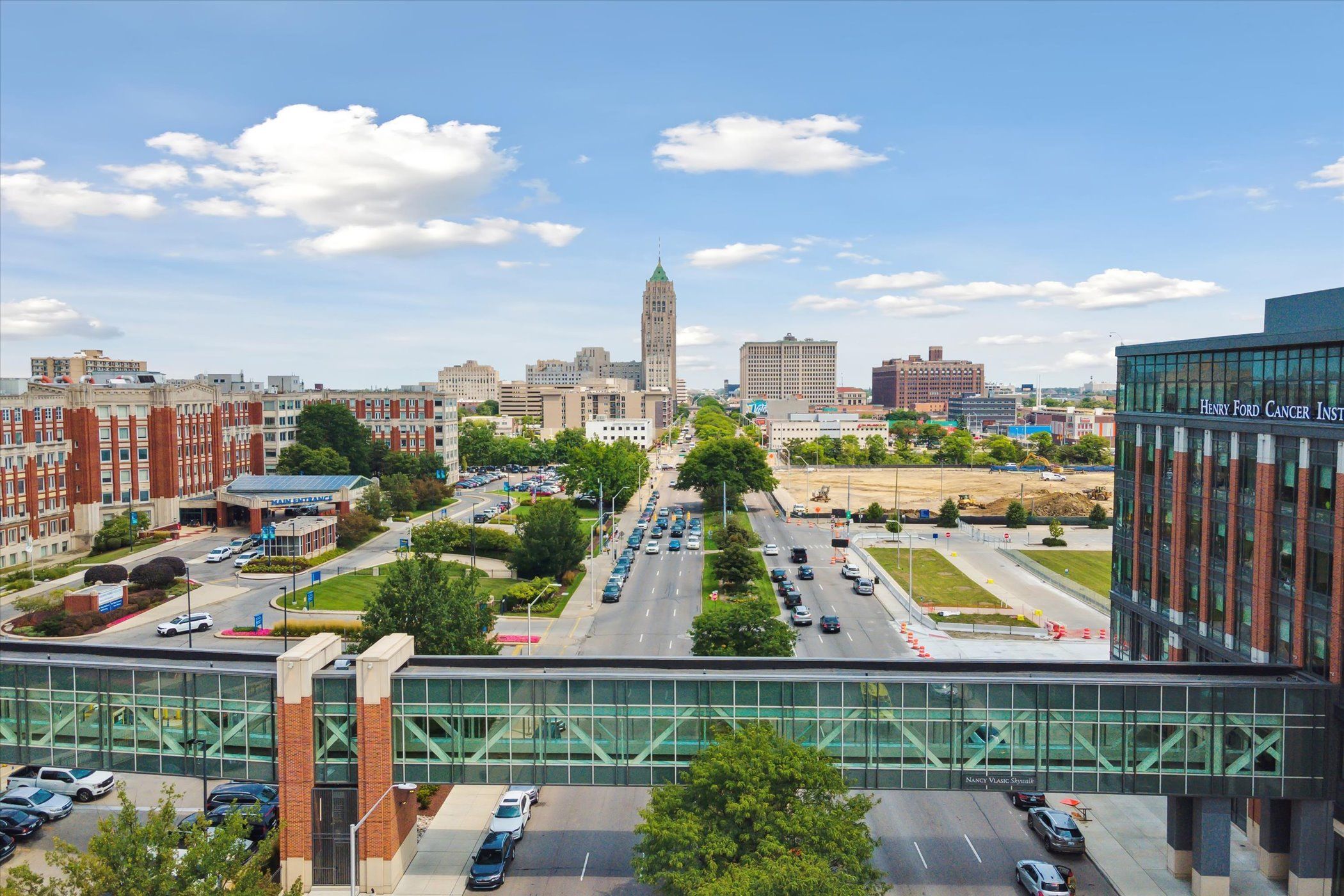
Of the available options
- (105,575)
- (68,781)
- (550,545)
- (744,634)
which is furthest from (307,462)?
(744,634)

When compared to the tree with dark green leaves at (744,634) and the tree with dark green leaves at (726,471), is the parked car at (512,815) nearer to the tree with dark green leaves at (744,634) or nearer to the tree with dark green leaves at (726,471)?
the tree with dark green leaves at (744,634)

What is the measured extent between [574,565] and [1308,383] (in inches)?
2212

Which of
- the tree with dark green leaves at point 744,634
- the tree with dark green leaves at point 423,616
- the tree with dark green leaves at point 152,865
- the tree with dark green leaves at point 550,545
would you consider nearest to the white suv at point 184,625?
the tree with dark green leaves at point 423,616

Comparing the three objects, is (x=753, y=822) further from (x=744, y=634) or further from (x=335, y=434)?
(x=335, y=434)

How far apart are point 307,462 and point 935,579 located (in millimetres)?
78547

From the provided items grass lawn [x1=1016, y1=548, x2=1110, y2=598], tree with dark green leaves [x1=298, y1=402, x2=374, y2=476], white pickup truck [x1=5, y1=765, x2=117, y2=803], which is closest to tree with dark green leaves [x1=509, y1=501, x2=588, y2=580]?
grass lawn [x1=1016, y1=548, x2=1110, y2=598]

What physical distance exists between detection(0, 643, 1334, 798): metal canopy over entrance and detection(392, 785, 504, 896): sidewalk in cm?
372

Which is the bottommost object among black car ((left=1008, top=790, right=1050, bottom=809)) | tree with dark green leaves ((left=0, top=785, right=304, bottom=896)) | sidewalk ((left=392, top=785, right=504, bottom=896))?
sidewalk ((left=392, top=785, right=504, bottom=896))

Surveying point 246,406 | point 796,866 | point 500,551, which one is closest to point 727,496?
point 500,551

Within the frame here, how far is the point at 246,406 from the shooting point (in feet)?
388

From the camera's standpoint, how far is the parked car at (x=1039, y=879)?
93.5 ft

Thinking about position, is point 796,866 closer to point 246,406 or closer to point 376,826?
point 376,826

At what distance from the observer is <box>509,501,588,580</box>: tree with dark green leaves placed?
7562cm

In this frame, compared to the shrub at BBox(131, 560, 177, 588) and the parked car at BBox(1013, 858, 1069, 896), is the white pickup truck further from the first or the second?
the parked car at BBox(1013, 858, 1069, 896)
